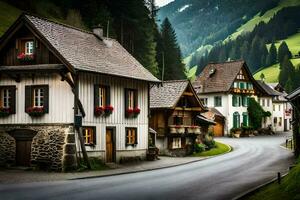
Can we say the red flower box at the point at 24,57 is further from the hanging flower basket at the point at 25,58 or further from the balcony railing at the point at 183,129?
the balcony railing at the point at 183,129

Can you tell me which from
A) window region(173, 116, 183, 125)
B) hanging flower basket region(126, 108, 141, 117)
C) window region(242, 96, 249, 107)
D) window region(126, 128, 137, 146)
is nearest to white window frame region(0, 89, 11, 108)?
hanging flower basket region(126, 108, 141, 117)

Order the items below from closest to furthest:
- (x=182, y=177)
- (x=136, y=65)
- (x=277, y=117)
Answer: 1. (x=182, y=177)
2. (x=136, y=65)
3. (x=277, y=117)

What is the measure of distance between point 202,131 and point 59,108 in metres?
26.7

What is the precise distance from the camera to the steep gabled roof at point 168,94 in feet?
151

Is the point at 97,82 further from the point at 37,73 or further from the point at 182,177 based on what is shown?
the point at 182,177

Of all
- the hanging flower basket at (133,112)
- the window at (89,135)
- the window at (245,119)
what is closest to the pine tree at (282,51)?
the window at (245,119)

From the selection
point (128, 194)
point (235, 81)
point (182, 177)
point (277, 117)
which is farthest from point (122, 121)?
point (277, 117)

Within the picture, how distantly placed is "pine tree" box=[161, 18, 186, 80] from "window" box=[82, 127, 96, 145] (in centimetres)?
5877

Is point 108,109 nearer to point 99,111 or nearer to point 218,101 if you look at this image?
point 99,111

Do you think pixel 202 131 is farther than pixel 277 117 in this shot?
No

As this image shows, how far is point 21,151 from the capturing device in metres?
32.6

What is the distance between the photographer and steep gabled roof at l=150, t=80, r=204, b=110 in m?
45.9

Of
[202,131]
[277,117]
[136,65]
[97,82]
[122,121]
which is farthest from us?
[277,117]

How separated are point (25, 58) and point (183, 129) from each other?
65.1 feet
